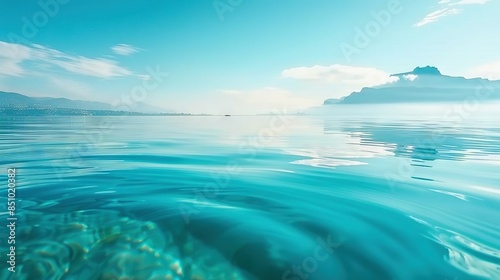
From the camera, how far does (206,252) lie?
3.96 meters

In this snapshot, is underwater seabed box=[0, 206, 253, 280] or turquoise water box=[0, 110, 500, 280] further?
turquoise water box=[0, 110, 500, 280]

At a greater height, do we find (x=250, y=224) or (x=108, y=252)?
(x=250, y=224)

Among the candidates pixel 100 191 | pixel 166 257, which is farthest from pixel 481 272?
pixel 100 191

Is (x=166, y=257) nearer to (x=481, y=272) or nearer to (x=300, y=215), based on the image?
(x=300, y=215)

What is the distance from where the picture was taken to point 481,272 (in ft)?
11.8

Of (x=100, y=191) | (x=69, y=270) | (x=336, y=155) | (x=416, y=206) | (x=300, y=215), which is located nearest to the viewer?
(x=69, y=270)

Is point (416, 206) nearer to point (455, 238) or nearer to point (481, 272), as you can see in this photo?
point (455, 238)

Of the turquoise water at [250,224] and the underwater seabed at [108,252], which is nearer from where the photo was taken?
the underwater seabed at [108,252]

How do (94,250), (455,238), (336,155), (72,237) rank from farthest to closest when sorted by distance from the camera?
(336,155) < (455,238) < (72,237) < (94,250)

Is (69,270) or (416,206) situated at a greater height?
(416,206)

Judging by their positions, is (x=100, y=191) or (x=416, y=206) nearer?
(x=416, y=206)

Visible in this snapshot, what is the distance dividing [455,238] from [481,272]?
1060mm

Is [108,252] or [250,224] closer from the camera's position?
[108,252]

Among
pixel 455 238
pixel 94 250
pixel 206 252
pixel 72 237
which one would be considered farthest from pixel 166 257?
pixel 455 238
